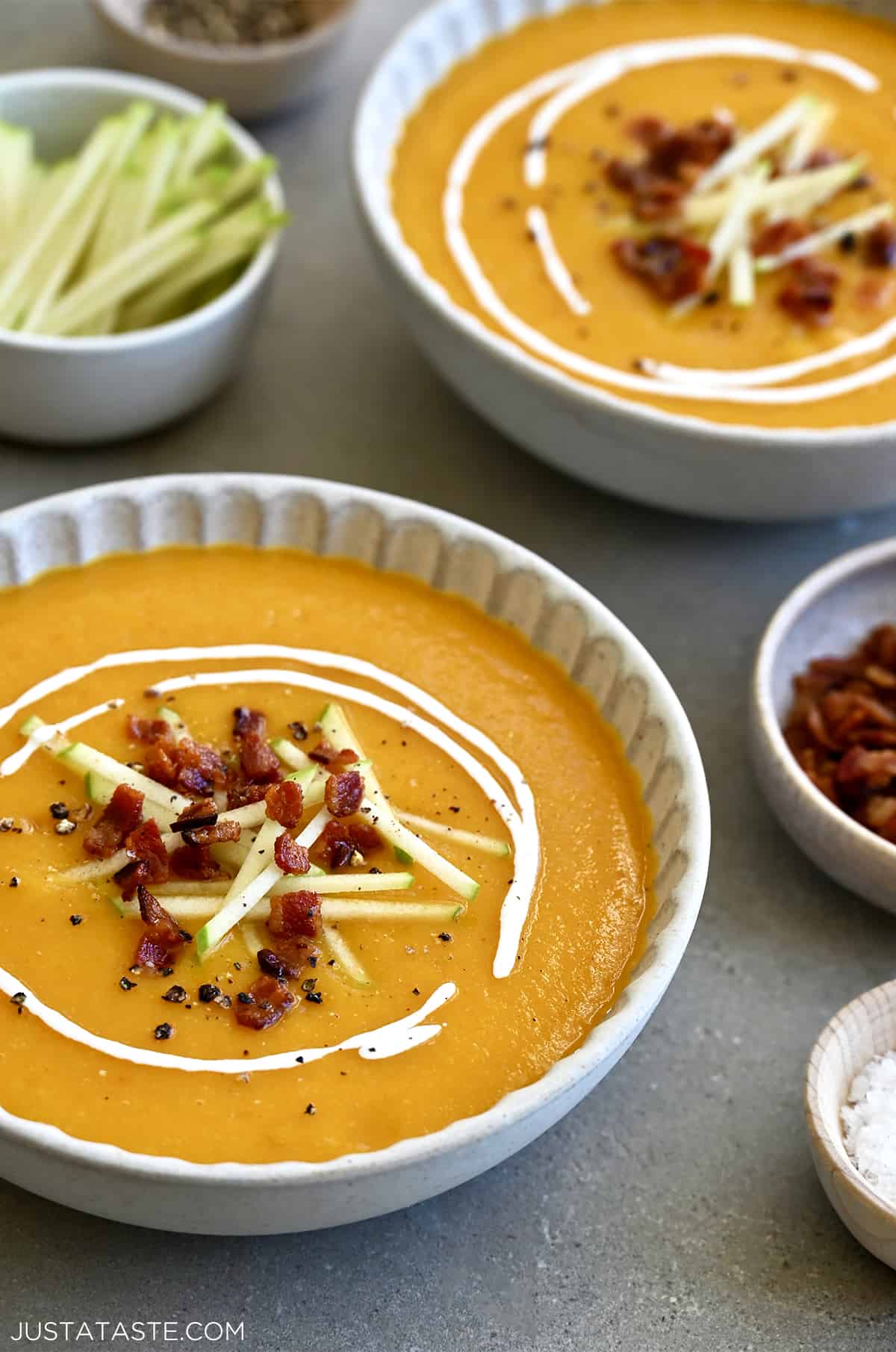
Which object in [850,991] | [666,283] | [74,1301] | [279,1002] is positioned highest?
[666,283]

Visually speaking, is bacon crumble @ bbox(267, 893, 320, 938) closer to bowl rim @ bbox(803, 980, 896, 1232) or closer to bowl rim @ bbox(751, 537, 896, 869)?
bowl rim @ bbox(803, 980, 896, 1232)

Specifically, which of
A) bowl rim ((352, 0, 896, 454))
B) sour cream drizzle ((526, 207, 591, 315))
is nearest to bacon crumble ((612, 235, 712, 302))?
sour cream drizzle ((526, 207, 591, 315))

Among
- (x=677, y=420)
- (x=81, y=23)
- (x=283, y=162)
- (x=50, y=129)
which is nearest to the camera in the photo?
(x=677, y=420)

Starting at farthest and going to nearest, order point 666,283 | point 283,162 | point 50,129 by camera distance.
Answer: point 283,162, point 50,129, point 666,283

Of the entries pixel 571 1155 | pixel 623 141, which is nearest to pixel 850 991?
pixel 571 1155

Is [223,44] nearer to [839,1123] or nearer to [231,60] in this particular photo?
[231,60]

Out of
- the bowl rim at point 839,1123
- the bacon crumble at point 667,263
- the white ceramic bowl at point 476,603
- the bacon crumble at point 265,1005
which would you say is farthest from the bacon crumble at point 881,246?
the bacon crumble at point 265,1005

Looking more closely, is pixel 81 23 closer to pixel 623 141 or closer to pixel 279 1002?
pixel 623 141
